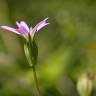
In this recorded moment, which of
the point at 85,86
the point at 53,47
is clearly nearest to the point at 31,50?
the point at 85,86

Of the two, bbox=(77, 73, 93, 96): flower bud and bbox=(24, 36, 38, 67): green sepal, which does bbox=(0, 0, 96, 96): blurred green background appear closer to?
bbox=(77, 73, 93, 96): flower bud

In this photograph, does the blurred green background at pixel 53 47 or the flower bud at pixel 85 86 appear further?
the blurred green background at pixel 53 47

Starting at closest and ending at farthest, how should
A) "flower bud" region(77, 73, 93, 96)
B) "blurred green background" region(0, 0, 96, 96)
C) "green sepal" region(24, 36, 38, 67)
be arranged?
"green sepal" region(24, 36, 38, 67)
"flower bud" region(77, 73, 93, 96)
"blurred green background" region(0, 0, 96, 96)

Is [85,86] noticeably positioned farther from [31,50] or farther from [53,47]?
[53,47]

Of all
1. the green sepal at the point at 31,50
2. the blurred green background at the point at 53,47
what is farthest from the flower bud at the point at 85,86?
the green sepal at the point at 31,50

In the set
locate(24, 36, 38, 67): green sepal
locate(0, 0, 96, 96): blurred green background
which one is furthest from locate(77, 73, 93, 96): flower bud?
locate(24, 36, 38, 67): green sepal

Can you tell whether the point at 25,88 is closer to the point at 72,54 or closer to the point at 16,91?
the point at 16,91

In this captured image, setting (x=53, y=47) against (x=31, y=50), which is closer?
(x=31, y=50)

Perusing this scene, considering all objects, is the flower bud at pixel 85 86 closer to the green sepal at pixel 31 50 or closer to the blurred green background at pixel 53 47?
the blurred green background at pixel 53 47
